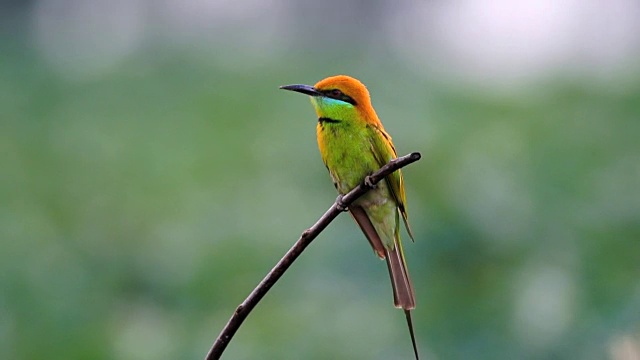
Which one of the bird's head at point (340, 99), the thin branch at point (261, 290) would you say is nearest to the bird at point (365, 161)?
the bird's head at point (340, 99)

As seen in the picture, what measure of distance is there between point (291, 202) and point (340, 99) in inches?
74.3

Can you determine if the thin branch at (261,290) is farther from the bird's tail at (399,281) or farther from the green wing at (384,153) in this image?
the green wing at (384,153)

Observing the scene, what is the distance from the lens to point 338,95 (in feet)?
6.98

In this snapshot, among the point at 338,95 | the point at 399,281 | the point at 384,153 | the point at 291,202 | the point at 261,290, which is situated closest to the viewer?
the point at 261,290

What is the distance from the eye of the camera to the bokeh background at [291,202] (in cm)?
316

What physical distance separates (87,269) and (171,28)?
2899 mm

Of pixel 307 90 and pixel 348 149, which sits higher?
pixel 307 90

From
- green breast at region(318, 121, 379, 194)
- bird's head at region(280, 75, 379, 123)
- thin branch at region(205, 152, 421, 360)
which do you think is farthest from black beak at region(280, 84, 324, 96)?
thin branch at region(205, 152, 421, 360)

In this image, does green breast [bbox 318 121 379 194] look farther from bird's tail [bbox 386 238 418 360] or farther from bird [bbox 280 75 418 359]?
bird's tail [bbox 386 238 418 360]

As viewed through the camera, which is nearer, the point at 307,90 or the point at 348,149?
the point at 307,90

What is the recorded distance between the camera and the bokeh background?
316cm

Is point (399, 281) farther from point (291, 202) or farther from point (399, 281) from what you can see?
point (291, 202)

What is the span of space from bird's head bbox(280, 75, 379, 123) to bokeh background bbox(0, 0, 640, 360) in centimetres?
101

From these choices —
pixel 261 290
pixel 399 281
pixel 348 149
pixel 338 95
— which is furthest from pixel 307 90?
pixel 261 290
